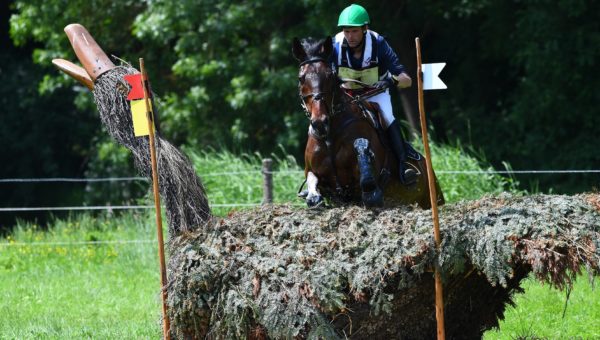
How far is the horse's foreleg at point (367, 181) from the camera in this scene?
292 inches

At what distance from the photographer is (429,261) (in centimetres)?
614

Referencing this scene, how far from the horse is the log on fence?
0.68m

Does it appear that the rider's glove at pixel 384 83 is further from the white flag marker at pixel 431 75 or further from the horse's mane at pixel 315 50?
the white flag marker at pixel 431 75

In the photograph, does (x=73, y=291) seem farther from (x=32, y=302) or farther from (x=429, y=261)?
(x=429, y=261)

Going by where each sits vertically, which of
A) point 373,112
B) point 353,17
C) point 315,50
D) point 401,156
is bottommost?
point 401,156

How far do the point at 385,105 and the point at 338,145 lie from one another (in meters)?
0.75

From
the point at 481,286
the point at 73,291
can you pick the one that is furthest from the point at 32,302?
the point at 481,286

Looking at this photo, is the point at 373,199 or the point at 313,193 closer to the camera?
the point at 373,199

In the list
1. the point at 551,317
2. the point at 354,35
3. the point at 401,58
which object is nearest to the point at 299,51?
the point at 354,35

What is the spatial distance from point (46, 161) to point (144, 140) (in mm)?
15723

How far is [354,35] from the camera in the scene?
7836 millimetres

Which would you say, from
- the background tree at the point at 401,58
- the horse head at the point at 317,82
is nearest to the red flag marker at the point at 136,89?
the horse head at the point at 317,82

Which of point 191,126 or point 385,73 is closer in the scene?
point 385,73

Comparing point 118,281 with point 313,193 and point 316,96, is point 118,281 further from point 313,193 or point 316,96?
point 316,96
